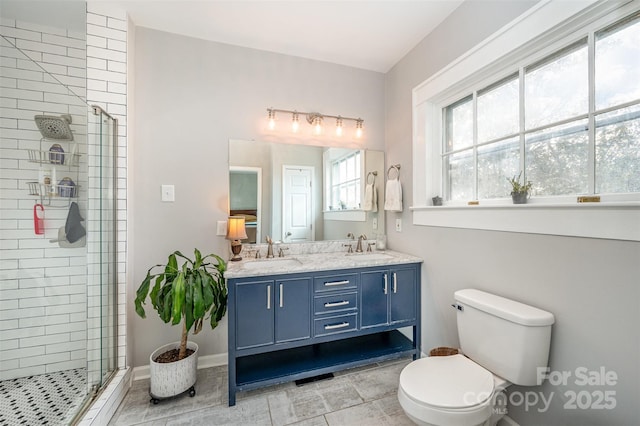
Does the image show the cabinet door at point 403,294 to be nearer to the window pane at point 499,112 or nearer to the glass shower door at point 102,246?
the window pane at point 499,112

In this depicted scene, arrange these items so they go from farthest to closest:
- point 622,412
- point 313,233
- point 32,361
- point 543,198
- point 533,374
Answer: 1. point 313,233
2. point 32,361
3. point 543,198
4. point 533,374
5. point 622,412

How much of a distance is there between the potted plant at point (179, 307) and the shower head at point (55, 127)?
1.04 meters

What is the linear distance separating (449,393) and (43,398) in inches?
88.4

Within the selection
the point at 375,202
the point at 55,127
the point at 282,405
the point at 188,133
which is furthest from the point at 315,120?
the point at 282,405

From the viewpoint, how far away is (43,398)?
58.4 inches

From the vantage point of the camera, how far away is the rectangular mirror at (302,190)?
2.17 m

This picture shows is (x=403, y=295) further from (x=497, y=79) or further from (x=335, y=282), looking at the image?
(x=497, y=79)

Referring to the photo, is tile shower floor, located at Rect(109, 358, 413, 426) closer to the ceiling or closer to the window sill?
the window sill

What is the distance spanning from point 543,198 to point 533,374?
0.86 m

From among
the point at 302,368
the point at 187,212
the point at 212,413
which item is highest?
the point at 187,212

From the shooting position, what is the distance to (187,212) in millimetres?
2041

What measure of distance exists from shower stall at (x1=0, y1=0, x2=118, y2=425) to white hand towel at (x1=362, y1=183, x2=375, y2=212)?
204cm

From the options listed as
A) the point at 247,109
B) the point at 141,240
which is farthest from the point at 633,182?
the point at 141,240

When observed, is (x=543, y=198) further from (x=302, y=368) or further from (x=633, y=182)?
(x=302, y=368)
